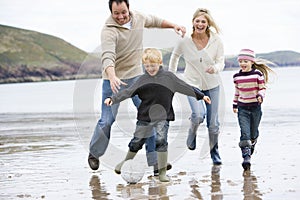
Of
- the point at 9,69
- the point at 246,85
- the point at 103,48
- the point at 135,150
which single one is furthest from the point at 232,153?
the point at 9,69

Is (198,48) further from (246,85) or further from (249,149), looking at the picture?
(249,149)

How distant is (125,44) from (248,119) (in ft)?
6.67

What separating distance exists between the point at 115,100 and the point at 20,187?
59.0 inches

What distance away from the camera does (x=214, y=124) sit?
30.7 ft

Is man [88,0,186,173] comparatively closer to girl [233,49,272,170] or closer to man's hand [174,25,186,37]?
man's hand [174,25,186,37]

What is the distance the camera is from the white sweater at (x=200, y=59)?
911 cm

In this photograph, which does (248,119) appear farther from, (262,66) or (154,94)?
(154,94)

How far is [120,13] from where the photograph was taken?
26.5ft

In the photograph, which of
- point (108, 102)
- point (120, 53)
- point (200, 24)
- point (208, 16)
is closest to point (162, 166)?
point (108, 102)

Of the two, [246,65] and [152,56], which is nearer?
[152,56]

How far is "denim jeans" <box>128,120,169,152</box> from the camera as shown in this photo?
8008 millimetres

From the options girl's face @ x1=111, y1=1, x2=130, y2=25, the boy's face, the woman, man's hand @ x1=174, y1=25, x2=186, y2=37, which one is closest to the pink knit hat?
the woman

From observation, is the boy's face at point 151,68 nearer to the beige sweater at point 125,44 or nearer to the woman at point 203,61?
the beige sweater at point 125,44

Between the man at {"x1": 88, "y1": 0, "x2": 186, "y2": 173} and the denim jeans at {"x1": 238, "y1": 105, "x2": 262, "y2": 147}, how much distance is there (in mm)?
1309
